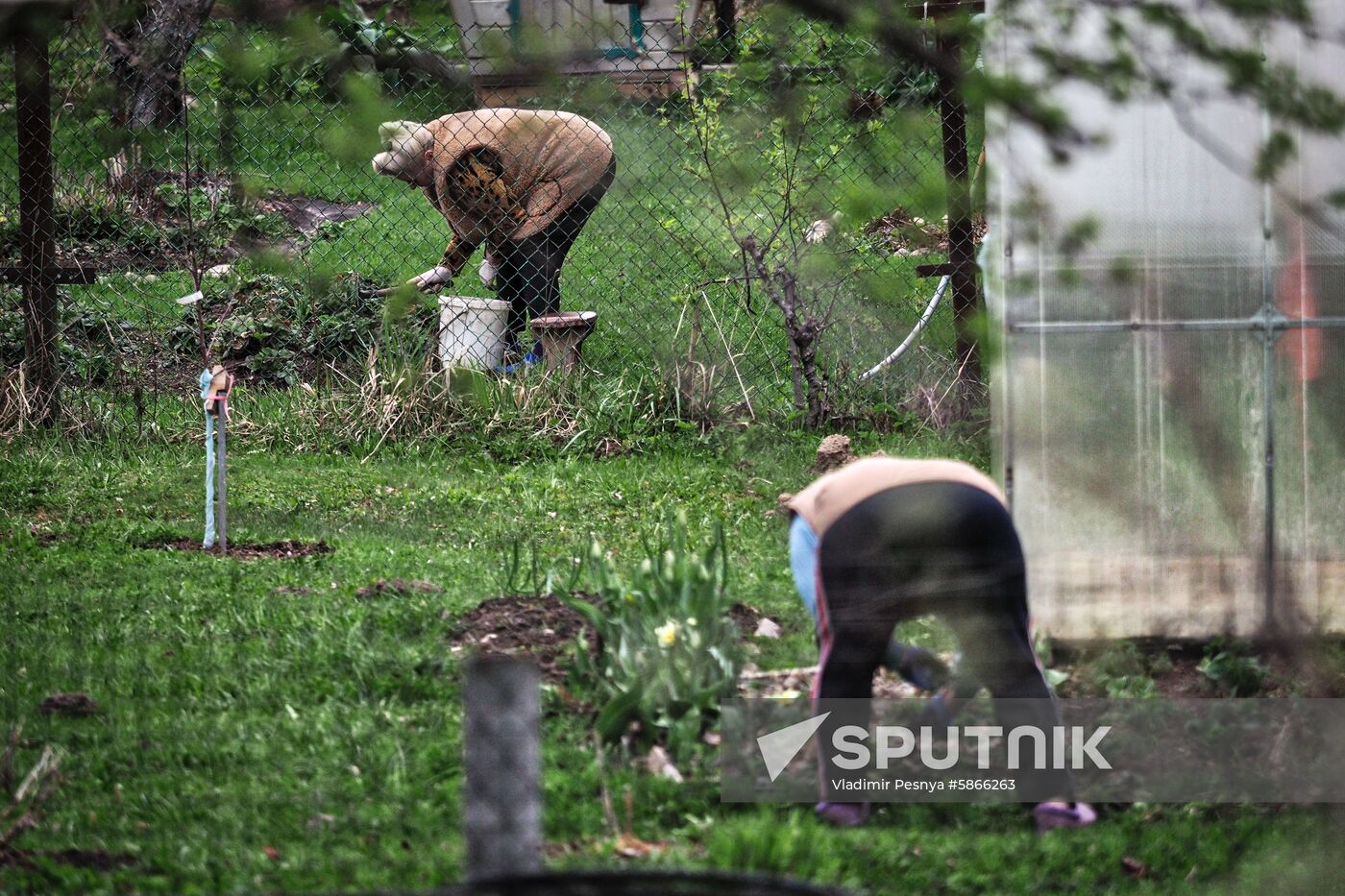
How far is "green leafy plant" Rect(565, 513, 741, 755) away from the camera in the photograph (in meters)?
3.86

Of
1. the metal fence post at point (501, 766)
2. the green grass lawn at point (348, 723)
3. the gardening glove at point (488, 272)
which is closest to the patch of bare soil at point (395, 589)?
the green grass lawn at point (348, 723)

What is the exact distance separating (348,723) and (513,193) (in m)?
5.03

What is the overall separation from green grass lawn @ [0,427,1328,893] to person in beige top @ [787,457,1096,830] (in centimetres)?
25

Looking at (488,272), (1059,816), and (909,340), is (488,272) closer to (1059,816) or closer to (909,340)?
(909,340)

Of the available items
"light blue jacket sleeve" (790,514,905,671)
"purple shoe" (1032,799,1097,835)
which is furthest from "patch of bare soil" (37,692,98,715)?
"purple shoe" (1032,799,1097,835)

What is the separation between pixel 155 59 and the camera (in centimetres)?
285

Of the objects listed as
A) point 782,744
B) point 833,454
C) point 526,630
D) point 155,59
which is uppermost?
point 155,59

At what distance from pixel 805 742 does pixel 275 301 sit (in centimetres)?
662

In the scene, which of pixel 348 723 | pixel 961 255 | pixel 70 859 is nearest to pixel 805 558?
pixel 348 723

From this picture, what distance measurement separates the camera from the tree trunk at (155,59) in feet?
8.93

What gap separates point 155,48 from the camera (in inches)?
112

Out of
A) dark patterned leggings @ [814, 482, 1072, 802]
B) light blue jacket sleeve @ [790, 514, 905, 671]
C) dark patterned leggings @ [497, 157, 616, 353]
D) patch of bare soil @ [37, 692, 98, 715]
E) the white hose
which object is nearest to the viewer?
dark patterned leggings @ [814, 482, 1072, 802]

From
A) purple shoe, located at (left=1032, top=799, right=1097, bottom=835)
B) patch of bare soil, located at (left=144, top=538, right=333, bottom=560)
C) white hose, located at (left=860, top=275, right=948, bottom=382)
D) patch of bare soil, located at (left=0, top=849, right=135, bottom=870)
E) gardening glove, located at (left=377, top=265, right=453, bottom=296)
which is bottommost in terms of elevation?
purple shoe, located at (left=1032, top=799, right=1097, bottom=835)

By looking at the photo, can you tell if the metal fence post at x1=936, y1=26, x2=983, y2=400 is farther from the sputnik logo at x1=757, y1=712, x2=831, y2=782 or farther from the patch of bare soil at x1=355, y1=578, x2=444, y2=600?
the sputnik logo at x1=757, y1=712, x2=831, y2=782
